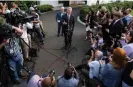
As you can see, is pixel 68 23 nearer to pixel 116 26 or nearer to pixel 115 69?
pixel 116 26

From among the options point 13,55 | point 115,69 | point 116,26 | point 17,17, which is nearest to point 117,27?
point 116,26

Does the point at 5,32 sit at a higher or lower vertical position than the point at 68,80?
higher

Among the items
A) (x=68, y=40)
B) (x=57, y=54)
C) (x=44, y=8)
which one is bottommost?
(x=44, y=8)

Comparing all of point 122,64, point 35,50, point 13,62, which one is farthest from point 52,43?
point 122,64

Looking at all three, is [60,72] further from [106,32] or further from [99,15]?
[99,15]

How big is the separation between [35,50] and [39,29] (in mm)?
2227

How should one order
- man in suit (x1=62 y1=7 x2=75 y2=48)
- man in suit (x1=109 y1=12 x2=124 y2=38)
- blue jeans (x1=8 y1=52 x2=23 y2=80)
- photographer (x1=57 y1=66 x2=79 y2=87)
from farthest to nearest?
man in suit (x1=62 y1=7 x2=75 y2=48) → man in suit (x1=109 y1=12 x2=124 y2=38) → blue jeans (x1=8 y1=52 x2=23 y2=80) → photographer (x1=57 y1=66 x2=79 y2=87)

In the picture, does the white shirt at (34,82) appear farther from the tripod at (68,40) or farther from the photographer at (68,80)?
the tripod at (68,40)

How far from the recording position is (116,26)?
869 centimetres

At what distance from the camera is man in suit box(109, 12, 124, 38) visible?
8539 millimetres

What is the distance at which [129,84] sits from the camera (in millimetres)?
4992

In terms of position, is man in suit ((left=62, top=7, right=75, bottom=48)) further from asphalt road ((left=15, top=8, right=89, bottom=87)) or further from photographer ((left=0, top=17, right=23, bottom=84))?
photographer ((left=0, top=17, right=23, bottom=84))

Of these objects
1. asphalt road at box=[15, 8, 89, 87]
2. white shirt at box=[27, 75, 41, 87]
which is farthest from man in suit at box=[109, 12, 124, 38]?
white shirt at box=[27, 75, 41, 87]

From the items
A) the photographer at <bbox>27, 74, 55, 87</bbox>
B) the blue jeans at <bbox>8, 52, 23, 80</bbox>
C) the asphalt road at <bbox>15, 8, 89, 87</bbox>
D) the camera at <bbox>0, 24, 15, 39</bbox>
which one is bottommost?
the asphalt road at <bbox>15, 8, 89, 87</bbox>
